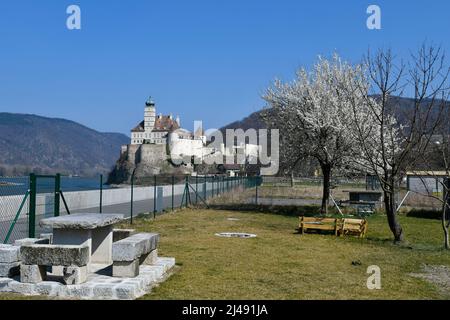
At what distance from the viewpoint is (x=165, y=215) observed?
2511cm

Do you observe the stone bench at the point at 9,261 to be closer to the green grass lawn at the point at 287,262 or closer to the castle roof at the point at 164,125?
the green grass lawn at the point at 287,262

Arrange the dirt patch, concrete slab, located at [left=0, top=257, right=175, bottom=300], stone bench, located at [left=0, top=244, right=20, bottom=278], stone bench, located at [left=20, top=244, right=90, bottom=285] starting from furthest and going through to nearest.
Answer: the dirt patch → stone bench, located at [left=0, top=244, right=20, bottom=278] → stone bench, located at [left=20, top=244, right=90, bottom=285] → concrete slab, located at [left=0, top=257, right=175, bottom=300]

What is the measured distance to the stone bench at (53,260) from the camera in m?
8.19

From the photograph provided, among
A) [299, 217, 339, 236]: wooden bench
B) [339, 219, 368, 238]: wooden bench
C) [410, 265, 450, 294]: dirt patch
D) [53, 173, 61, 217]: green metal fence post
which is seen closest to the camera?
[410, 265, 450, 294]: dirt patch

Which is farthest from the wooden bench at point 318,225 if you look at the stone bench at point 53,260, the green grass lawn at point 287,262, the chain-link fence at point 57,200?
the stone bench at point 53,260

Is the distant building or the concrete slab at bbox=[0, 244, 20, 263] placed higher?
the distant building

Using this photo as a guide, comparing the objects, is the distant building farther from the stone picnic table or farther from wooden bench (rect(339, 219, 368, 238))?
the stone picnic table

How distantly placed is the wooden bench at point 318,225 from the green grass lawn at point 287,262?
1.86ft

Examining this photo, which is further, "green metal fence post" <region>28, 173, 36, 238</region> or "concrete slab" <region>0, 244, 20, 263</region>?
"green metal fence post" <region>28, 173, 36, 238</region>

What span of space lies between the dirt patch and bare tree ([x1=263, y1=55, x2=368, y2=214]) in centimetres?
1570

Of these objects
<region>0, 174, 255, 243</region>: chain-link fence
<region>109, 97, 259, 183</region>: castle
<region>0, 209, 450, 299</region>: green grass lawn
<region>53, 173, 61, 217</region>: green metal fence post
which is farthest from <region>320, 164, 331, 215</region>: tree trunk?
<region>109, 97, 259, 183</region>: castle

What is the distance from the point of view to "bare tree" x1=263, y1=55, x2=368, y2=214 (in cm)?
2802
